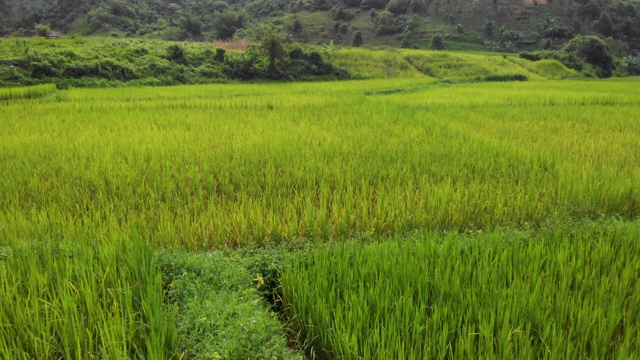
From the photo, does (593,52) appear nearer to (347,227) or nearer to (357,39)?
(357,39)

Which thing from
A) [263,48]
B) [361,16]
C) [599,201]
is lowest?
[599,201]

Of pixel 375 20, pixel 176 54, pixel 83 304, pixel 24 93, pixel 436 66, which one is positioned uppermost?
pixel 375 20

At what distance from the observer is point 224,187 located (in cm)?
333

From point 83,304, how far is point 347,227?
169 centimetres

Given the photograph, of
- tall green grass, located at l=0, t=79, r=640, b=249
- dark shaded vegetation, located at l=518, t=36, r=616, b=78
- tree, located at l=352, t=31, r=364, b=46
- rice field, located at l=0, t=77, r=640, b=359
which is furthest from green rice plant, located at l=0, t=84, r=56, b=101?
dark shaded vegetation, located at l=518, t=36, r=616, b=78

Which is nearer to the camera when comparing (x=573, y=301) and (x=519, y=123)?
(x=573, y=301)

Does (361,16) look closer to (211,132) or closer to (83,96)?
(83,96)

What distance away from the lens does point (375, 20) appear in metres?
42.0

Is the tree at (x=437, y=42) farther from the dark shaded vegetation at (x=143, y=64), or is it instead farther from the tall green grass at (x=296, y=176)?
the tall green grass at (x=296, y=176)

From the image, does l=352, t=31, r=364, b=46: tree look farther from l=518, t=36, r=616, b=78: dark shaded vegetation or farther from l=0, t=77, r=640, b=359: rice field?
l=0, t=77, r=640, b=359: rice field

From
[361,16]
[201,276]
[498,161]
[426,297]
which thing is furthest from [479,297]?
[361,16]

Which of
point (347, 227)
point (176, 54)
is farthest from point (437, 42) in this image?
point (347, 227)

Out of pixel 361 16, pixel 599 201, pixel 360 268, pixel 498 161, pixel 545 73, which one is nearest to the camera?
pixel 360 268

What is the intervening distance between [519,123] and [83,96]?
10.1 meters
